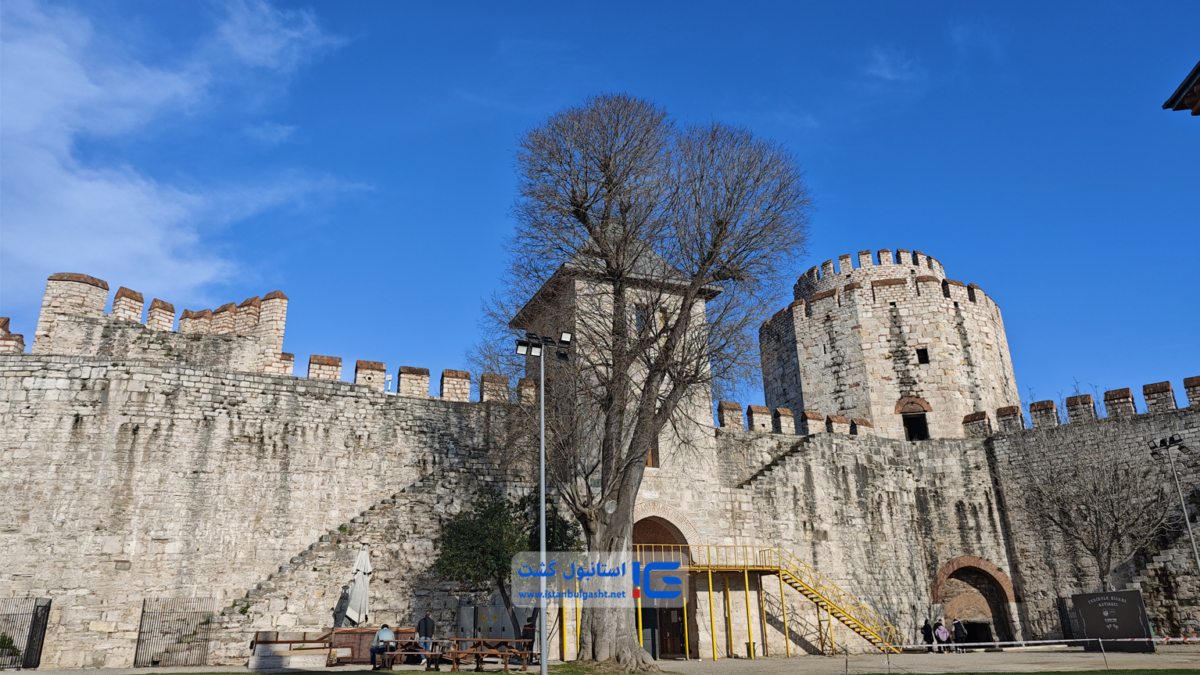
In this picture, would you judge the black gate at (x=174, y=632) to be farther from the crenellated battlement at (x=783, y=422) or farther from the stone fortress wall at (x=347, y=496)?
the crenellated battlement at (x=783, y=422)

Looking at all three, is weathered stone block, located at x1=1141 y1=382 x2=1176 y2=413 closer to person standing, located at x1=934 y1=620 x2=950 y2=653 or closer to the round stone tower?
the round stone tower

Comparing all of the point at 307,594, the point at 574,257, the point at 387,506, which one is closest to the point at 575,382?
the point at 574,257

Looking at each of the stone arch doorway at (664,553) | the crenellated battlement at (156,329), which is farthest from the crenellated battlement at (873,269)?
the crenellated battlement at (156,329)

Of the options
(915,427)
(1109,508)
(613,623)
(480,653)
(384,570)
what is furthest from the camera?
(915,427)

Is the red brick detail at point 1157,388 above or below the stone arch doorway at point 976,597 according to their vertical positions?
above

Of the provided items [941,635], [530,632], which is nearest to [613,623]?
[530,632]

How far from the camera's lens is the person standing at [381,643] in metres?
12.4

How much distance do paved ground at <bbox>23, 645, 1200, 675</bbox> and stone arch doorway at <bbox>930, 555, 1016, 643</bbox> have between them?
3.33 metres

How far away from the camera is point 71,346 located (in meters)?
16.2

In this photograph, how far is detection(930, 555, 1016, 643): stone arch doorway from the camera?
21.6 meters

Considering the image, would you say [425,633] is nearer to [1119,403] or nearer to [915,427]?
[915,427]

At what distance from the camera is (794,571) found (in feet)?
63.9

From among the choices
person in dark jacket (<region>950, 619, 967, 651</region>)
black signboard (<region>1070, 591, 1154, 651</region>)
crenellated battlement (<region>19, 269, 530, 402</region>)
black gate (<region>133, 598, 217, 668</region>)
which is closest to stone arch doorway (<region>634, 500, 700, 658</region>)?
crenellated battlement (<region>19, 269, 530, 402</region>)

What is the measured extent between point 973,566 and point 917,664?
8.49 m
